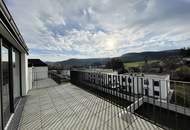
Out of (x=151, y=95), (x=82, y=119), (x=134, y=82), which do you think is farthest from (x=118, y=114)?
(x=134, y=82)

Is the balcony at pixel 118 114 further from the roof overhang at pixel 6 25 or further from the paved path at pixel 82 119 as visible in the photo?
the roof overhang at pixel 6 25

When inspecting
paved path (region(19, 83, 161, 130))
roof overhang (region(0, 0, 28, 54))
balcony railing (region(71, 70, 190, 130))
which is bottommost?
paved path (region(19, 83, 161, 130))

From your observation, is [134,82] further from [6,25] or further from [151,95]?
[6,25]

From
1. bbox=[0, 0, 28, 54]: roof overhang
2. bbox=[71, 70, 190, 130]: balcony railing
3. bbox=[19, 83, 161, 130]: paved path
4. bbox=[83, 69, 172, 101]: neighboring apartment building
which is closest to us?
bbox=[0, 0, 28, 54]: roof overhang

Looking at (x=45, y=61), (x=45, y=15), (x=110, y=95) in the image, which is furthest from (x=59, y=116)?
(x=45, y=61)

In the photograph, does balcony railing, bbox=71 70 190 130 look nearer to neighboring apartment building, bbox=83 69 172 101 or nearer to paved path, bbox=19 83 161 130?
neighboring apartment building, bbox=83 69 172 101

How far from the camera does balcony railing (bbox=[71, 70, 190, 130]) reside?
2.63 meters

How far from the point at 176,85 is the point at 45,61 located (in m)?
18.5

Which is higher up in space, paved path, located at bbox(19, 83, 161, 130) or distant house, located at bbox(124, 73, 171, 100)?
distant house, located at bbox(124, 73, 171, 100)

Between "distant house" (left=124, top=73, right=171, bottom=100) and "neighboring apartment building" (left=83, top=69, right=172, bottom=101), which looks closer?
"distant house" (left=124, top=73, right=171, bottom=100)

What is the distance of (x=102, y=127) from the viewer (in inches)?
96.7

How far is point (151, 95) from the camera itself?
125 inches

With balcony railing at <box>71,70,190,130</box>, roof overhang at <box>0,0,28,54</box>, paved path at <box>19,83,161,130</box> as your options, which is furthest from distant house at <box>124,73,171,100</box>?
roof overhang at <box>0,0,28,54</box>

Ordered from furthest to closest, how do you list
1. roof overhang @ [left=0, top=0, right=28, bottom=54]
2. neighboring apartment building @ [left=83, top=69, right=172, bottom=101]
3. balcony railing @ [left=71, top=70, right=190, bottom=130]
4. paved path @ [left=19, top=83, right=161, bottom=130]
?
neighboring apartment building @ [left=83, top=69, right=172, bottom=101] → balcony railing @ [left=71, top=70, right=190, bottom=130] → paved path @ [left=19, top=83, right=161, bottom=130] → roof overhang @ [left=0, top=0, right=28, bottom=54]
